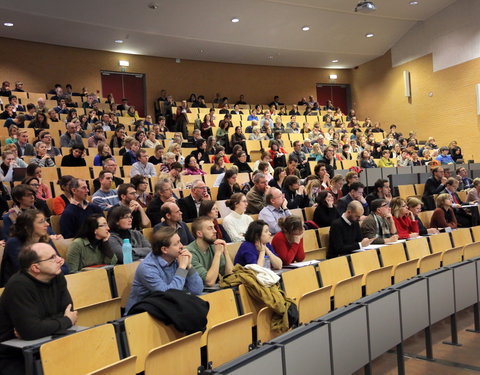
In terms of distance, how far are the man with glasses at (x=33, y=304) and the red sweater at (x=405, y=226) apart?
348cm

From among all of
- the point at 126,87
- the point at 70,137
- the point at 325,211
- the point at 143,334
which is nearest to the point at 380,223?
the point at 325,211

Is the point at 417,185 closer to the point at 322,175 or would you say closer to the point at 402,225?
the point at 322,175

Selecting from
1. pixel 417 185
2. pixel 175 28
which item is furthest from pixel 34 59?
pixel 417 185

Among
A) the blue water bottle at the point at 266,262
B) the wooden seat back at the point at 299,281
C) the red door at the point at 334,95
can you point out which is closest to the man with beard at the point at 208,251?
the blue water bottle at the point at 266,262

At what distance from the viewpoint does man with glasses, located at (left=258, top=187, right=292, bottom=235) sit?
4434 millimetres

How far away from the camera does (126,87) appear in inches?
497

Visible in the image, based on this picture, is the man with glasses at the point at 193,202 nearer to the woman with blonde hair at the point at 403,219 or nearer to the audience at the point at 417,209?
the woman with blonde hair at the point at 403,219

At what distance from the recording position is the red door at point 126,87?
40.7 ft

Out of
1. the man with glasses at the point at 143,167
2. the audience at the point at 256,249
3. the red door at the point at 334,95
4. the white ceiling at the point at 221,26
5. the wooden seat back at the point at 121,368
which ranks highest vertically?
the white ceiling at the point at 221,26

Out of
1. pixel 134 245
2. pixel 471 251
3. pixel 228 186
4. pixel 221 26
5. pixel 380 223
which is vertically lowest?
pixel 471 251

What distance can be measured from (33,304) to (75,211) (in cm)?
192

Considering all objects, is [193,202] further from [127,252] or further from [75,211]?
[127,252]

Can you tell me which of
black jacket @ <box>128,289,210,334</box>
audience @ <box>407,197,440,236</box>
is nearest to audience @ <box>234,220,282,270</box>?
black jacket @ <box>128,289,210,334</box>

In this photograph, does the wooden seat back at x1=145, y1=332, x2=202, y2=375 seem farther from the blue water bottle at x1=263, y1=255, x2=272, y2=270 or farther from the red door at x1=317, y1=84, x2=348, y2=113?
the red door at x1=317, y1=84, x2=348, y2=113
